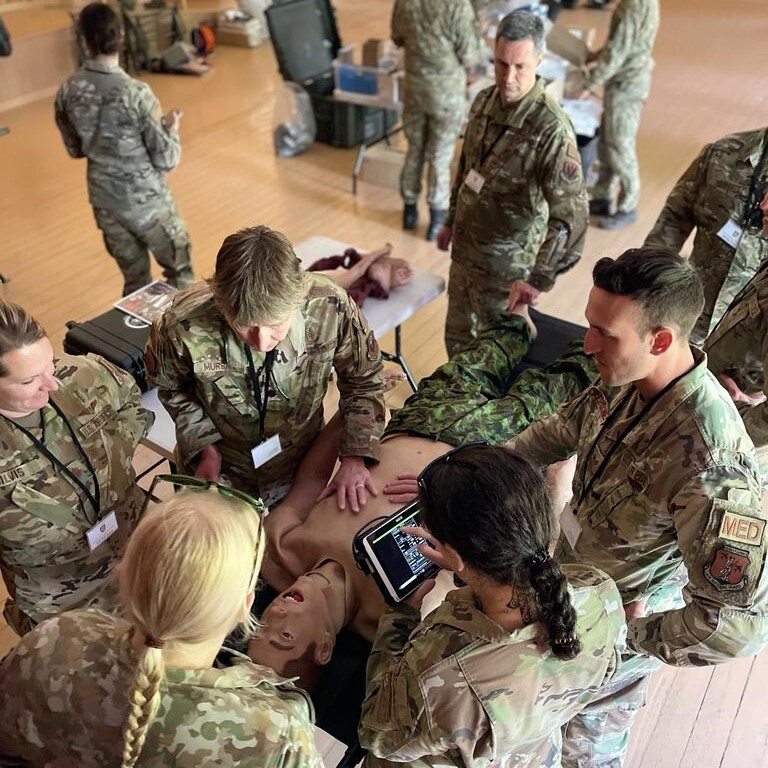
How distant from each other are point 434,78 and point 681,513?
382cm

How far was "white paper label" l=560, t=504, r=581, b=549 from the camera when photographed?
1.68 m

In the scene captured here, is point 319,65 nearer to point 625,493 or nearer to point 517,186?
point 517,186

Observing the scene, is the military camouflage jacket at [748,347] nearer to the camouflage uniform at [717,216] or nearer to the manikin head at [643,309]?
the camouflage uniform at [717,216]

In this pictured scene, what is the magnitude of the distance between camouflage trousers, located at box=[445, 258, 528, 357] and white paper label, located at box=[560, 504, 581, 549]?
1372mm

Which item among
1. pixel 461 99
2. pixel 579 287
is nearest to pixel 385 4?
pixel 461 99

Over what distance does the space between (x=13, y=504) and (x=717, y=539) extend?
152cm

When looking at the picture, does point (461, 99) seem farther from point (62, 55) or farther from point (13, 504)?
point (62, 55)

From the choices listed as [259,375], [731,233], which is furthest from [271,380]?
[731,233]

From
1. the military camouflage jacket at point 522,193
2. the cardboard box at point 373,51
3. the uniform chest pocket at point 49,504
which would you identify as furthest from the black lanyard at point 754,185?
the cardboard box at point 373,51

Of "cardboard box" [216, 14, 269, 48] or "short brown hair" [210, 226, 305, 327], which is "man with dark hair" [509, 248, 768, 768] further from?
"cardboard box" [216, 14, 269, 48]

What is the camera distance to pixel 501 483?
1149mm

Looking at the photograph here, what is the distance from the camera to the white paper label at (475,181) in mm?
2821

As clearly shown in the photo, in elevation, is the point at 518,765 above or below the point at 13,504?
below

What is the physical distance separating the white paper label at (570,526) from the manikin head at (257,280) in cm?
83
